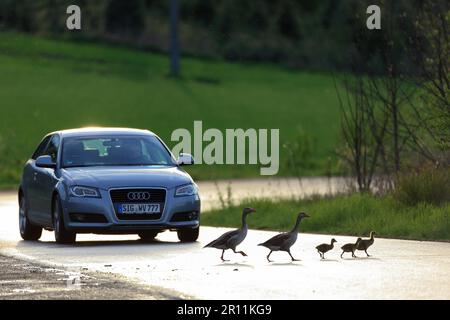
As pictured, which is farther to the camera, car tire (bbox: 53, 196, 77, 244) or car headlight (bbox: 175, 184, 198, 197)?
car tire (bbox: 53, 196, 77, 244)

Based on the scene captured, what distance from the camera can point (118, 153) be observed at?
22.4 metres

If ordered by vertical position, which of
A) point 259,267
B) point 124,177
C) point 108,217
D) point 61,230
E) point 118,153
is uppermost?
point 118,153

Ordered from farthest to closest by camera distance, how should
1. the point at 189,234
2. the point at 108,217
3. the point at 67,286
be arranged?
the point at 189,234
the point at 108,217
the point at 67,286

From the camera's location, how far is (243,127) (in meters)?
60.1

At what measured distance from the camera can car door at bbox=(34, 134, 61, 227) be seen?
2186cm

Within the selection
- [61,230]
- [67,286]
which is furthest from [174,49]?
[67,286]

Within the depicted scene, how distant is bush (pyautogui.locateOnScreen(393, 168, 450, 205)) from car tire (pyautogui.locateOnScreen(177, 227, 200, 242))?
146 inches

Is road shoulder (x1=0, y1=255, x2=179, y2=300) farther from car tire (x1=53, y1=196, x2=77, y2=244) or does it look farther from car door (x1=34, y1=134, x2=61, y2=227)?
car door (x1=34, y1=134, x2=61, y2=227)

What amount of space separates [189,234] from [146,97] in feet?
153

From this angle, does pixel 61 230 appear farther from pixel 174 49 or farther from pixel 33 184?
pixel 174 49

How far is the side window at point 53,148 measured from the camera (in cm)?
2256

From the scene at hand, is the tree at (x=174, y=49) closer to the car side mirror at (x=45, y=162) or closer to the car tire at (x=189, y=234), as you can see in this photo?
the car side mirror at (x=45, y=162)

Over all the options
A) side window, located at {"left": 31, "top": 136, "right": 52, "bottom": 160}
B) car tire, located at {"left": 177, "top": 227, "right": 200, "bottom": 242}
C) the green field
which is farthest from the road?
the green field

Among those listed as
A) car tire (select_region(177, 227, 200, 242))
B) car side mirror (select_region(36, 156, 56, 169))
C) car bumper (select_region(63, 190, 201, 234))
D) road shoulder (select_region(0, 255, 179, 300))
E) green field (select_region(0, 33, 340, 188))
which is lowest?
green field (select_region(0, 33, 340, 188))
